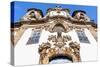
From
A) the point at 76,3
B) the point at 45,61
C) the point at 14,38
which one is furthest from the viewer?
the point at 76,3

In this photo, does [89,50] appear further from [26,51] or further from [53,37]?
[26,51]

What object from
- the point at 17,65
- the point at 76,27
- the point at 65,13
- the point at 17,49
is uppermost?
the point at 65,13

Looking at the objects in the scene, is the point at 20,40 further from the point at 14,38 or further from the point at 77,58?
the point at 77,58

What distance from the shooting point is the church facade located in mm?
1617

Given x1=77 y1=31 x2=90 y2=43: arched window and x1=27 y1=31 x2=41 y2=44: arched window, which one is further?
x1=77 y1=31 x2=90 y2=43: arched window

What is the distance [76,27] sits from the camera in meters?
1.80

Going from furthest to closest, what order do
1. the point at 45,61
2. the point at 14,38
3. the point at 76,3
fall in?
the point at 76,3, the point at 45,61, the point at 14,38

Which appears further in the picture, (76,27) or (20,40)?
(76,27)

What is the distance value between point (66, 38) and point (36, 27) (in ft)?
0.84

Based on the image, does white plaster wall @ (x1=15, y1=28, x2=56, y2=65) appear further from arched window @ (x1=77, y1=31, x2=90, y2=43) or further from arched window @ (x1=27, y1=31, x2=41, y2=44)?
arched window @ (x1=77, y1=31, x2=90, y2=43)

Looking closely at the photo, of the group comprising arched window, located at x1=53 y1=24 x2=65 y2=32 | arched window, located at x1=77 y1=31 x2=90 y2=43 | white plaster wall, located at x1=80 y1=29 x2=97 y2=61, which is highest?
arched window, located at x1=53 y1=24 x2=65 y2=32

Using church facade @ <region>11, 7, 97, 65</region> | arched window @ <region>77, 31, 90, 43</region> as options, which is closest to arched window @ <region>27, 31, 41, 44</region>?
church facade @ <region>11, 7, 97, 65</region>

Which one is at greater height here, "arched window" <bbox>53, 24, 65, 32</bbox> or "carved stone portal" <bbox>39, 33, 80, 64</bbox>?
"arched window" <bbox>53, 24, 65, 32</bbox>

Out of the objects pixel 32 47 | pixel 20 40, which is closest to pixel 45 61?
pixel 32 47
